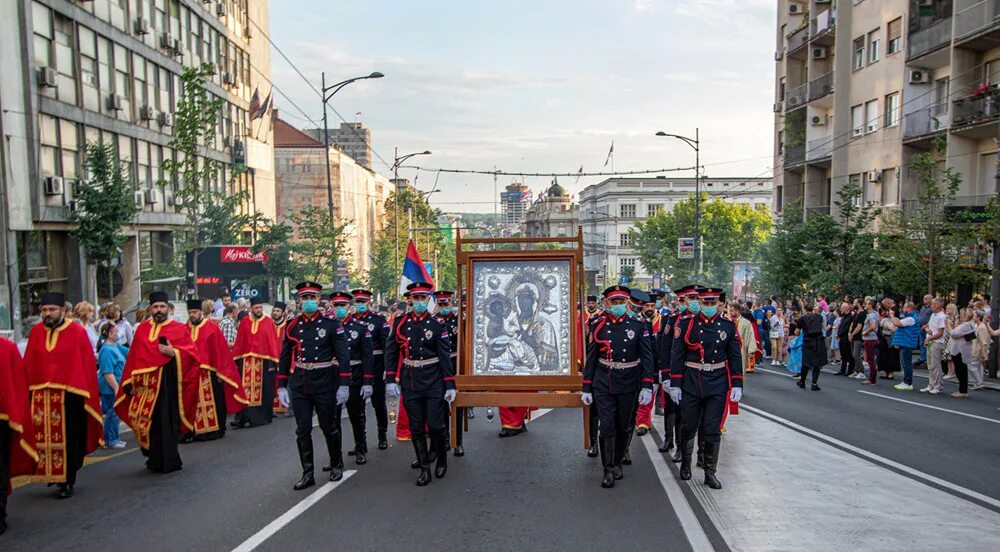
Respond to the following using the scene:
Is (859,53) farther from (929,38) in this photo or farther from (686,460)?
(686,460)

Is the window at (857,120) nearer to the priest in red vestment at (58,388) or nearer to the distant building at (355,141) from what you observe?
the priest in red vestment at (58,388)

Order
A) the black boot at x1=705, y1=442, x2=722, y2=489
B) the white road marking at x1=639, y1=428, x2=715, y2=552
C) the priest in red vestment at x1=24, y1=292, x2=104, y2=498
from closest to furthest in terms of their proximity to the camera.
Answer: the white road marking at x1=639, y1=428, x2=715, y2=552 → the priest in red vestment at x1=24, y1=292, x2=104, y2=498 → the black boot at x1=705, y1=442, x2=722, y2=489

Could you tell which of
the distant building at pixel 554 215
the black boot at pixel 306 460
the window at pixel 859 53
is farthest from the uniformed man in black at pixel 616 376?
the distant building at pixel 554 215

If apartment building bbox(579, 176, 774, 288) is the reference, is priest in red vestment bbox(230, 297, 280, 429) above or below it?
below

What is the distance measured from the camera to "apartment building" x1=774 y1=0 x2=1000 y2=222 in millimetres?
29484

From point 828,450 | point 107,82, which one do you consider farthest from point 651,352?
point 107,82

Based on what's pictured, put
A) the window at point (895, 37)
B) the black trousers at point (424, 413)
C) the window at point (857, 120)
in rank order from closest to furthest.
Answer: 1. the black trousers at point (424, 413)
2. the window at point (895, 37)
3. the window at point (857, 120)

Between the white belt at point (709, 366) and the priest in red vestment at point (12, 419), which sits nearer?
the priest in red vestment at point (12, 419)

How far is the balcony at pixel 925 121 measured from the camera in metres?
31.5

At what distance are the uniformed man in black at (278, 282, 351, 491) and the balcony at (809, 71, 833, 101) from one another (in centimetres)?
3684

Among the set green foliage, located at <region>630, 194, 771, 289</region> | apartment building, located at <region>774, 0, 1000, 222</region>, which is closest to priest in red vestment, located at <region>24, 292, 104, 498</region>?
apartment building, located at <region>774, 0, 1000, 222</region>

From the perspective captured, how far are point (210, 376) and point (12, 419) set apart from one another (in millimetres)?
4187

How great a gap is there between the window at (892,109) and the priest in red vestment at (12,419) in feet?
110

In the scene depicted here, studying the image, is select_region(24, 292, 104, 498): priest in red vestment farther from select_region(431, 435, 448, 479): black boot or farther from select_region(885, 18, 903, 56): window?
select_region(885, 18, 903, 56): window
